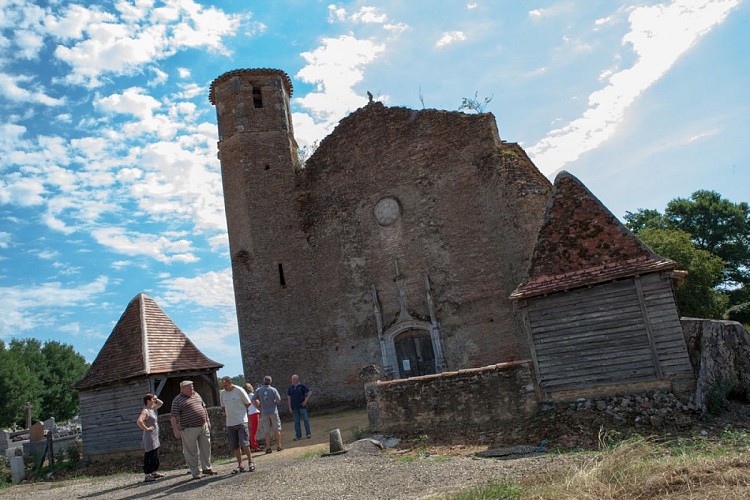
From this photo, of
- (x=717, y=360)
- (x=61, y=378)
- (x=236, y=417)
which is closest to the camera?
(x=236, y=417)

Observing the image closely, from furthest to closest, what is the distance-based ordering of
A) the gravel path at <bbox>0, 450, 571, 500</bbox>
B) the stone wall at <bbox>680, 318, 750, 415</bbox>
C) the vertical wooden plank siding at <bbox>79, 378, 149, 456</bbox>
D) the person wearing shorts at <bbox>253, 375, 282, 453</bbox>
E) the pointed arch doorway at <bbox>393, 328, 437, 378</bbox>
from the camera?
the pointed arch doorway at <bbox>393, 328, 437, 378</bbox> → the vertical wooden plank siding at <bbox>79, 378, 149, 456</bbox> → the person wearing shorts at <bbox>253, 375, 282, 453</bbox> → the stone wall at <bbox>680, 318, 750, 415</bbox> → the gravel path at <bbox>0, 450, 571, 500</bbox>

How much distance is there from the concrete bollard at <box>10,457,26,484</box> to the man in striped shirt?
9745 mm

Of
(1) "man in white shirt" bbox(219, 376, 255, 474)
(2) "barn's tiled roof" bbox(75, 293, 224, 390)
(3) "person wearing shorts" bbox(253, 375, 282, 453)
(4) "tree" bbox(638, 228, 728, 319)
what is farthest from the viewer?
(4) "tree" bbox(638, 228, 728, 319)

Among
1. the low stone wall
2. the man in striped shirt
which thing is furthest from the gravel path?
the low stone wall

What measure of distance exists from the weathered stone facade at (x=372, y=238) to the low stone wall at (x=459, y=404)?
638cm

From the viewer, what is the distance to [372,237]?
1947 centimetres

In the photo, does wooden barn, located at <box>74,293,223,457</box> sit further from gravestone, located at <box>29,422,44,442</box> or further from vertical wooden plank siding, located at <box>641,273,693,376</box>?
vertical wooden plank siding, located at <box>641,273,693,376</box>

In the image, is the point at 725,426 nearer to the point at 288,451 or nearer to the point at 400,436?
the point at 400,436

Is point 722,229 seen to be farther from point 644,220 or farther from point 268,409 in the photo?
point 268,409

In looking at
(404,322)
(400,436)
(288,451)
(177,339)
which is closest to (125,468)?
(177,339)

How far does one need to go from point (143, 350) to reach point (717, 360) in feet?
44.7

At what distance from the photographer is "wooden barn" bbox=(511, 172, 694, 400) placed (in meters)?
9.58

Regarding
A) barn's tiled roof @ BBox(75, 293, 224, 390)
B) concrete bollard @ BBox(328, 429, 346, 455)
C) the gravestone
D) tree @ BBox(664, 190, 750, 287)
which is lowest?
concrete bollard @ BBox(328, 429, 346, 455)

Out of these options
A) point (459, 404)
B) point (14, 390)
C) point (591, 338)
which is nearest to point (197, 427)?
point (459, 404)
